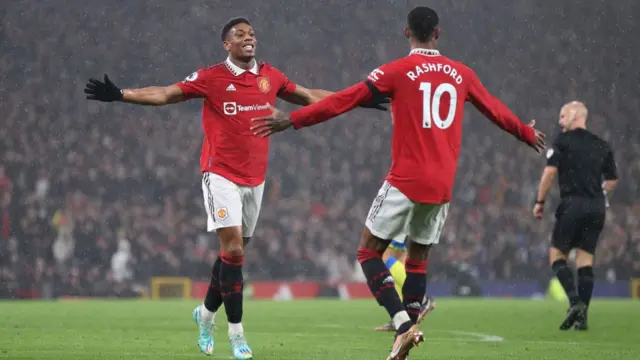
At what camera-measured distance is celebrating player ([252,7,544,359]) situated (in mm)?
6383

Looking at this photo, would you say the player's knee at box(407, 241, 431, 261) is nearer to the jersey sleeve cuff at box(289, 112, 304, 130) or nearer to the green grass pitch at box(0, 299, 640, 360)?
the green grass pitch at box(0, 299, 640, 360)

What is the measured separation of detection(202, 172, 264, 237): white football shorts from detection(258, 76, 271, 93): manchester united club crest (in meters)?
0.69

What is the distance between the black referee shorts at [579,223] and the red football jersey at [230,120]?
14.9 ft

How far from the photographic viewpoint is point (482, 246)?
24.5 meters

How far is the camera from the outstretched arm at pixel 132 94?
755cm

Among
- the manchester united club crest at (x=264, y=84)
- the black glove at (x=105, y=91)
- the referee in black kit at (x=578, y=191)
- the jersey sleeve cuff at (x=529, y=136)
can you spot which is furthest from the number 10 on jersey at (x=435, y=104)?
the referee in black kit at (x=578, y=191)

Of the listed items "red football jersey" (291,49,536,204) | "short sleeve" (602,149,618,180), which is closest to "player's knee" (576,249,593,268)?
"short sleeve" (602,149,618,180)

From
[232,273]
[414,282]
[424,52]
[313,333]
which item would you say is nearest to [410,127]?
[424,52]

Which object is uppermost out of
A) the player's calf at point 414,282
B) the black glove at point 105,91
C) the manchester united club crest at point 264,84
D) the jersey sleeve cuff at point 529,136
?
the manchester united club crest at point 264,84

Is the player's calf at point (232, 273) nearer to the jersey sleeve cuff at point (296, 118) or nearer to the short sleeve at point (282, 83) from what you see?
the short sleeve at point (282, 83)

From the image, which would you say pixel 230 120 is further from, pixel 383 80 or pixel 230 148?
pixel 383 80

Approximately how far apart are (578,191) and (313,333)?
3088mm

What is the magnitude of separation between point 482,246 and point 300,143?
4.97 meters

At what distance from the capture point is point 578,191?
11.5 metres
